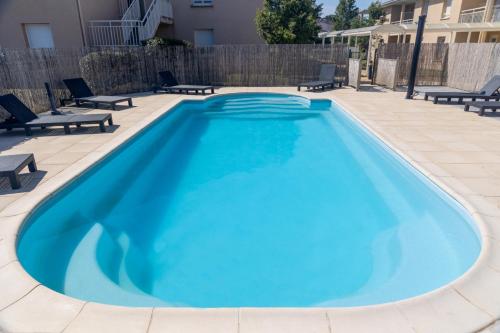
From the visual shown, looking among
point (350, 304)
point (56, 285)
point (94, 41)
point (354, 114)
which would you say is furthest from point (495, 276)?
point (94, 41)

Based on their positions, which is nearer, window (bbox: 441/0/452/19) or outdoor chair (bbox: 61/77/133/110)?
outdoor chair (bbox: 61/77/133/110)

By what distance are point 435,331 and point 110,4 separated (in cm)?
1777

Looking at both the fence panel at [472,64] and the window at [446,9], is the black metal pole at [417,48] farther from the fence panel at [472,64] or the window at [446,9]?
the window at [446,9]

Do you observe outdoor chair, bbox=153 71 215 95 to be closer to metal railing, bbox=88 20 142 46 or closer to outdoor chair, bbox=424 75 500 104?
metal railing, bbox=88 20 142 46

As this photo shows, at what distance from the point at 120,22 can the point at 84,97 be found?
6617mm

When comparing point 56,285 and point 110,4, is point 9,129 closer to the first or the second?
point 56,285

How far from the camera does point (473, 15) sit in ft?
74.7

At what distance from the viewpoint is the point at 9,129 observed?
7.60 metres

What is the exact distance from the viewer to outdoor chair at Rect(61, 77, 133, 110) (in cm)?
1012

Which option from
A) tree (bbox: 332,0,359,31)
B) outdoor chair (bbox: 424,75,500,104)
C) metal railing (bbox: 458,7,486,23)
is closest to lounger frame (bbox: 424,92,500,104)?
outdoor chair (bbox: 424,75,500,104)

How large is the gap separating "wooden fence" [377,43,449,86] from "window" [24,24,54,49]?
47.2 ft

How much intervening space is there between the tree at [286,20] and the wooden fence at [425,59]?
407 centimetres

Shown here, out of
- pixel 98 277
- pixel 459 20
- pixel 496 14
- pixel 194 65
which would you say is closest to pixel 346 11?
pixel 459 20

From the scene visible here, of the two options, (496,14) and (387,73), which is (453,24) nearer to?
(496,14)
